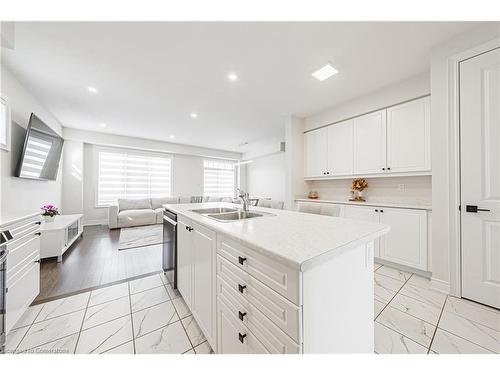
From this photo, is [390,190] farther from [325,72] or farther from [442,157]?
[325,72]

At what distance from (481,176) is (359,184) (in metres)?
1.54


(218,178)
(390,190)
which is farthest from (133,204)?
(390,190)

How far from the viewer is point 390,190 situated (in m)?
3.03

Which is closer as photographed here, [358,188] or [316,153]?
[358,188]

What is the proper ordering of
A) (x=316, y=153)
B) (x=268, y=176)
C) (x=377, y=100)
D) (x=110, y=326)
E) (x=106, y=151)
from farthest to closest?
(x=268, y=176)
(x=106, y=151)
(x=316, y=153)
(x=377, y=100)
(x=110, y=326)

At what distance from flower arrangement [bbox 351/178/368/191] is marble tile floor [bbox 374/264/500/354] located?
1.58m

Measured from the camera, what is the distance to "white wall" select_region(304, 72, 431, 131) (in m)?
2.50

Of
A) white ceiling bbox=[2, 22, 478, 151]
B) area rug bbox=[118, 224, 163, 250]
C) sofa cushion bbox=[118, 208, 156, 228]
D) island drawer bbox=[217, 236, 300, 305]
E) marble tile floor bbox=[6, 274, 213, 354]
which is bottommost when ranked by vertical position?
marble tile floor bbox=[6, 274, 213, 354]

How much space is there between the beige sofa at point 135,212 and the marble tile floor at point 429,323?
475 centimetres

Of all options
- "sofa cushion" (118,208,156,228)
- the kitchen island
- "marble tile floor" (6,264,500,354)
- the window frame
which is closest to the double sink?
the kitchen island

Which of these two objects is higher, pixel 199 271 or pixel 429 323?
pixel 199 271

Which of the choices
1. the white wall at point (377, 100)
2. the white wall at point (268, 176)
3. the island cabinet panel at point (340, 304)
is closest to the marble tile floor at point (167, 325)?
the island cabinet panel at point (340, 304)

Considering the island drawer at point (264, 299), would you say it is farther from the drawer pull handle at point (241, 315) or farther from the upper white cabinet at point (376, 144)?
the upper white cabinet at point (376, 144)

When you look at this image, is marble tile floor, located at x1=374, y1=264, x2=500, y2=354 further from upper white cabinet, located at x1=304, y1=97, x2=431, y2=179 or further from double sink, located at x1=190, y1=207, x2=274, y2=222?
upper white cabinet, located at x1=304, y1=97, x2=431, y2=179
